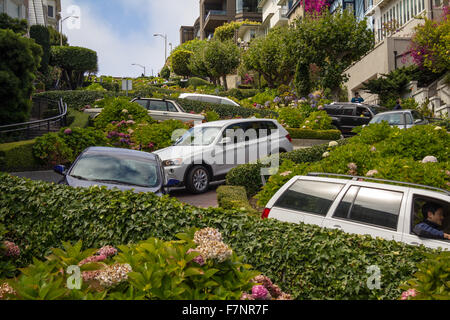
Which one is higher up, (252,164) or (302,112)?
(302,112)

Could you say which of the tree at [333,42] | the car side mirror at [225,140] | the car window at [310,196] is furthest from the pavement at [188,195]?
the tree at [333,42]

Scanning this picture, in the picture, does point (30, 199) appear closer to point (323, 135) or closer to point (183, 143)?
point (183, 143)

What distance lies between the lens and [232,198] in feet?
29.6

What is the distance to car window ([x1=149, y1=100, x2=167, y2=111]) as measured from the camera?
21.1m

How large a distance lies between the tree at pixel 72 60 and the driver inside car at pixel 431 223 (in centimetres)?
4405

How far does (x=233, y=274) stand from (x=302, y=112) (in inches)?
912

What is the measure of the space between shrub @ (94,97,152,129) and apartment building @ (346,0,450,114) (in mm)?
16912

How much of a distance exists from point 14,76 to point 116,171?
9.59m

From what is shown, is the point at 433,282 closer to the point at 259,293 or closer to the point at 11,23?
the point at 259,293

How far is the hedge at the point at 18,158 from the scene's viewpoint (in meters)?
13.2

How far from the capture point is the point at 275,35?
147ft

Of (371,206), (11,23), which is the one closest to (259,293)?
(371,206)
